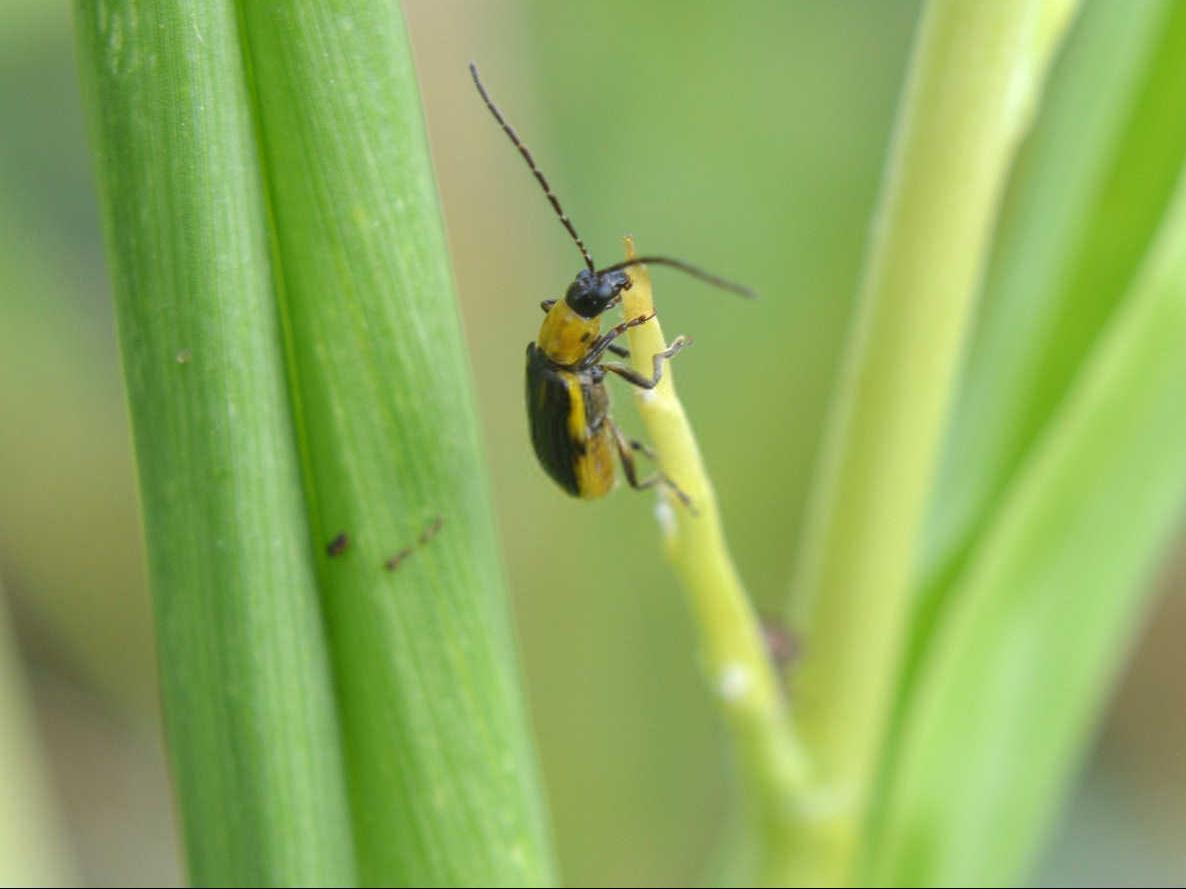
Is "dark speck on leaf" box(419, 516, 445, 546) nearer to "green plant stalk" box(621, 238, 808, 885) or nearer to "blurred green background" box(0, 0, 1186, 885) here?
"green plant stalk" box(621, 238, 808, 885)

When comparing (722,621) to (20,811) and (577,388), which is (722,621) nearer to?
(577,388)

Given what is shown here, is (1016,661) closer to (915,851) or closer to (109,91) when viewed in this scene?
(915,851)

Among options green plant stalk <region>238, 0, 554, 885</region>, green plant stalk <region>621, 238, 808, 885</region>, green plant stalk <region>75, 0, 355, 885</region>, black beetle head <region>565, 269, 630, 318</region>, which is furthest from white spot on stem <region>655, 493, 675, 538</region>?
black beetle head <region>565, 269, 630, 318</region>

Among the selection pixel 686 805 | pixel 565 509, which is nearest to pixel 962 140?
pixel 565 509

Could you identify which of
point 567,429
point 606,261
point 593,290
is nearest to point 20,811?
point 567,429

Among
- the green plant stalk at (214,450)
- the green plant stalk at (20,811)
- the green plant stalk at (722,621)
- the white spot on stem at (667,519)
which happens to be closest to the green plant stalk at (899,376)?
the green plant stalk at (722,621)

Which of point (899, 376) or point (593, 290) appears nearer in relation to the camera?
point (899, 376)

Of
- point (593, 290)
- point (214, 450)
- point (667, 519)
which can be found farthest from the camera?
point (593, 290)

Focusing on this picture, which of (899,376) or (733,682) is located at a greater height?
(899,376)
